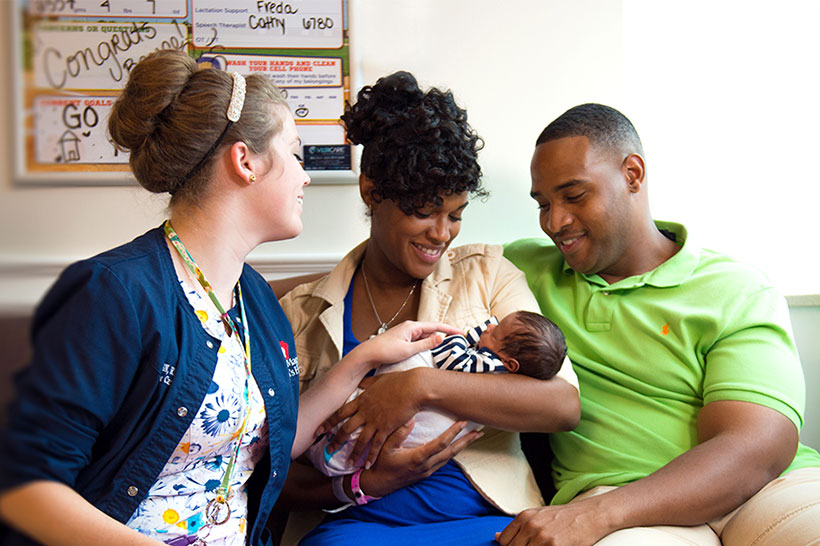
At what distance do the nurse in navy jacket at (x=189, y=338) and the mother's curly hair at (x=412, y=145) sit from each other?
1.16ft

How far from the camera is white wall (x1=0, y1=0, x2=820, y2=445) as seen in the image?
2.18 meters

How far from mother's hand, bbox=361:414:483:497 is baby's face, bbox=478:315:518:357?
20 cm

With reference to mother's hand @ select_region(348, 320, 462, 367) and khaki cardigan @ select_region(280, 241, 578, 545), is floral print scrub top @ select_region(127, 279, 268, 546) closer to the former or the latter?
mother's hand @ select_region(348, 320, 462, 367)

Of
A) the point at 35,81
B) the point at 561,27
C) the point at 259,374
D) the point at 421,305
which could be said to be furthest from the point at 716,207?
the point at 35,81

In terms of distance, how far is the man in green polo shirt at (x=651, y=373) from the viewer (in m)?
1.41

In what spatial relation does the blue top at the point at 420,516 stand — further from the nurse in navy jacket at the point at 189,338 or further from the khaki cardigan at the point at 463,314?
the nurse in navy jacket at the point at 189,338

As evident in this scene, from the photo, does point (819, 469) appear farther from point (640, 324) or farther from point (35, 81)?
point (35, 81)

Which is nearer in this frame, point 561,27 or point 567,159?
point 567,159

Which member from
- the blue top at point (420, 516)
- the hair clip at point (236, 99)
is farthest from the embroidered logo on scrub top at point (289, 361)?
the hair clip at point (236, 99)

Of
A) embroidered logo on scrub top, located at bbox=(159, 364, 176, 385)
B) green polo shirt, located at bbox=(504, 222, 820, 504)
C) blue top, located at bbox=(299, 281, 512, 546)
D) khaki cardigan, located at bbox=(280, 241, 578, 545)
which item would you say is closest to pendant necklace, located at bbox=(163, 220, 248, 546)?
embroidered logo on scrub top, located at bbox=(159, 364, 176, 385)

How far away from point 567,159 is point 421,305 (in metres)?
0.53

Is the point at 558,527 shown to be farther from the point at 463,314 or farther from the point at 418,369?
the point at 463,314

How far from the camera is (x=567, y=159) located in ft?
5.72

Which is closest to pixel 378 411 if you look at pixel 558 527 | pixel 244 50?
pixel 558 527
